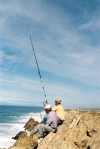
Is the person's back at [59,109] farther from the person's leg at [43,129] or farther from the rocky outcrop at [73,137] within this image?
the person's leg at [43,129]

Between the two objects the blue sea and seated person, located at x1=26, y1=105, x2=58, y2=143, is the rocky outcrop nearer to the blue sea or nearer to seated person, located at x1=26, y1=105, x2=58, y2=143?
seated person, located at x1=26, y1=105, x2=58, y2=143

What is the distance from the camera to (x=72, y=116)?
10820mm

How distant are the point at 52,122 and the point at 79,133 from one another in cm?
128

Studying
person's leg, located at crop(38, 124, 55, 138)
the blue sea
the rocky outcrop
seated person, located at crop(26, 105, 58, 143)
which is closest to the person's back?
the rocky outcrop

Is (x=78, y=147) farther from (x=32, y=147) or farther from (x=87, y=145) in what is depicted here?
(x=32, y=147)

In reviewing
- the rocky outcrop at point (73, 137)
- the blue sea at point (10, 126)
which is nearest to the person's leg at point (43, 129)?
the rocky outcrop at point (73, 137)

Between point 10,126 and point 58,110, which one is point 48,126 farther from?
point 10,126

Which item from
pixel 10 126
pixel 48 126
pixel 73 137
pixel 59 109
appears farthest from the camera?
pixel 10 126

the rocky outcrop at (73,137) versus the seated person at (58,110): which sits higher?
the seated person at (58,110)

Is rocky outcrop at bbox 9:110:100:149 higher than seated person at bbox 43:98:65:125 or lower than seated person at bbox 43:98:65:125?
lower

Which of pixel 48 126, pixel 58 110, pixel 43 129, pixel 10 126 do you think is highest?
pixel 58 110

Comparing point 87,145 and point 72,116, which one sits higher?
point 72,116

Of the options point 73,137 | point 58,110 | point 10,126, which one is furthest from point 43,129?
point 10,126

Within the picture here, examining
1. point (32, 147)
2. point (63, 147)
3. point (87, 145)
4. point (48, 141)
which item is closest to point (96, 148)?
point (87, 145)
